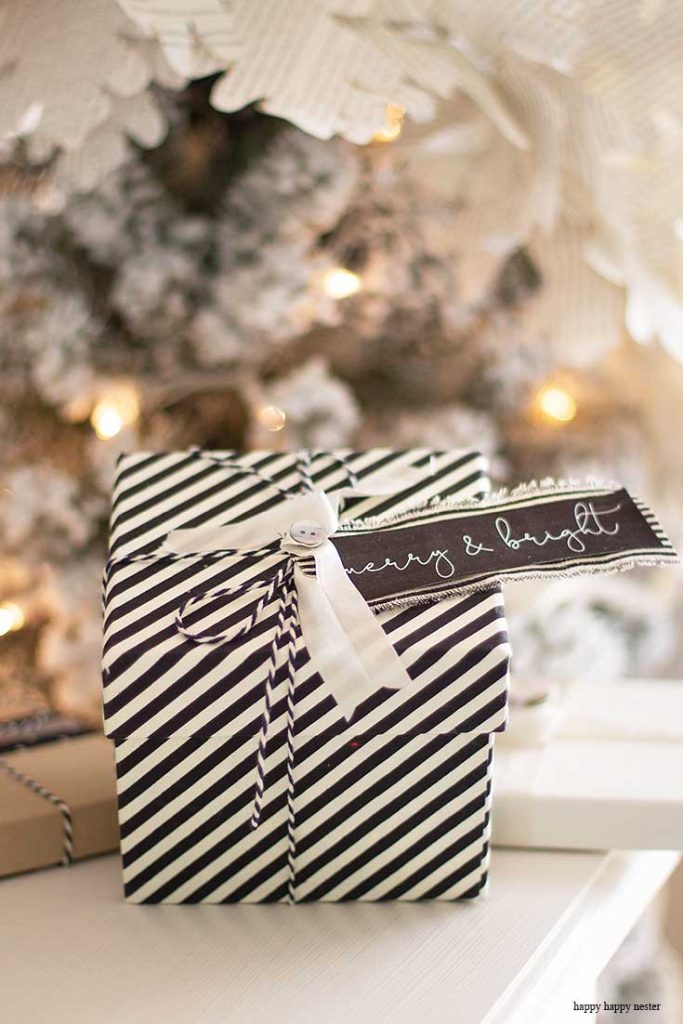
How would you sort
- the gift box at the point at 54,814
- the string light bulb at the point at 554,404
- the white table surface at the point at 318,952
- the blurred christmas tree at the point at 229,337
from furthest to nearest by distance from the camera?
1. the string light bulb at the point at 554,404
2. the blurred christmas tree at the point at 229,337
3. the gift box at the point at 54,814
4. the white table surface at the point at 318,952

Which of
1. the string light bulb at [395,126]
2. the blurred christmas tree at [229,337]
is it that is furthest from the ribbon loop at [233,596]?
the string light bulb at [395,126]

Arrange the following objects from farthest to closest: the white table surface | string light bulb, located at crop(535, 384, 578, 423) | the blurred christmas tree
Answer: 1. string light bulb, located at crop(535, 384, 578, 423)
2. the blurred christmas tree
3. the white table surface

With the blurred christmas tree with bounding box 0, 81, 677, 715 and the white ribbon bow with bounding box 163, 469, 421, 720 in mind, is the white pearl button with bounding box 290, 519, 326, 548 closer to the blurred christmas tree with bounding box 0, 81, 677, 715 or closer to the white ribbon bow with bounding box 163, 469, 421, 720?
the white ribbon bow with bounding box 163, 469, 421, 720

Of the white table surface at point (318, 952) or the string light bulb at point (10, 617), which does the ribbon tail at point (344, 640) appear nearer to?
the white table surface at point (318, 952)

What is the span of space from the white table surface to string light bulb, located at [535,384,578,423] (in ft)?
1.74

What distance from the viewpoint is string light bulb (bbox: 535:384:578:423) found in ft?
3.44

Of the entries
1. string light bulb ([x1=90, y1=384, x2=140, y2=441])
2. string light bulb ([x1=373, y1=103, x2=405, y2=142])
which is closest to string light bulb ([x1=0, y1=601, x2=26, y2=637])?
Answer: string light bulb ([x1=90, y1=384, x2=140, y2=441])

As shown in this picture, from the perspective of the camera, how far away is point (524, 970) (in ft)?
1.69

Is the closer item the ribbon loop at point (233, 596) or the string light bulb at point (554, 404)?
the ribbon loop at point (233, 596)

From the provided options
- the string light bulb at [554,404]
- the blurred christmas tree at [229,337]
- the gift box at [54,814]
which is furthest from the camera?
the string light bulb at [554,404]

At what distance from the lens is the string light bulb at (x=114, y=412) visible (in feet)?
3.00

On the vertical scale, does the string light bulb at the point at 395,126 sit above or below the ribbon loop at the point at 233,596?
above

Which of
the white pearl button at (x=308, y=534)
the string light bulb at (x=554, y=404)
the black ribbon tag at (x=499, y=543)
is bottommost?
the string light bulb at (x=554, y=404)

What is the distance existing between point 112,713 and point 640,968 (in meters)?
0.77
